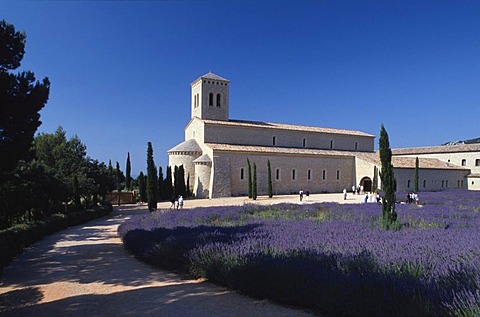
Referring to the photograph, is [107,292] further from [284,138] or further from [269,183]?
[284,138]

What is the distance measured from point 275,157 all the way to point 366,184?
13.4m

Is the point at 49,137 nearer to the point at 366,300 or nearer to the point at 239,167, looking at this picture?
the point at 239,167

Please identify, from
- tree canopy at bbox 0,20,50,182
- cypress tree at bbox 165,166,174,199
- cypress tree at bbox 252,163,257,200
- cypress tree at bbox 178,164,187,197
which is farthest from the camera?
cypress tree at bbox 165,166,174,199

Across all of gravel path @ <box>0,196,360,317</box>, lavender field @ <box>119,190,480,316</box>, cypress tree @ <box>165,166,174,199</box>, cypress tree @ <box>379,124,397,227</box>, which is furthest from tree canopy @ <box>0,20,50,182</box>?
cypress tree @ <box>165,166,174,199</box>

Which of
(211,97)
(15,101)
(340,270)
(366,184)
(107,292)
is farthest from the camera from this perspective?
(366,184)

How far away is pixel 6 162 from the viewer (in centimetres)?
831

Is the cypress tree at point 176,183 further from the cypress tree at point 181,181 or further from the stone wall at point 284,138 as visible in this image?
the stone wall at point 284,138

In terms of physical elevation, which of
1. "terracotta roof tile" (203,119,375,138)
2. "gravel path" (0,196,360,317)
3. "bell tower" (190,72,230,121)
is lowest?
"gravel path" (0,196,360,317)

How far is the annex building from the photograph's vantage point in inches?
1321

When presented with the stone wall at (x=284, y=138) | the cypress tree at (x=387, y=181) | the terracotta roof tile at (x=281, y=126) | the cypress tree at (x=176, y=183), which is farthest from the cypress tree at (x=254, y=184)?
the cypress tree at (x=387, y=181)

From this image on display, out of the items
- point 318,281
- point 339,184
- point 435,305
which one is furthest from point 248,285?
point 339,184

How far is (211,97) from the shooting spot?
1497 inches

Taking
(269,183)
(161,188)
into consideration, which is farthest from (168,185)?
(269,183)

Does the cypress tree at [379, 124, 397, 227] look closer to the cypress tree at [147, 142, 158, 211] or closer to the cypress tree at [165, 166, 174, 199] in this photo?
the cypress tree at [147, 142, 158, 211]
